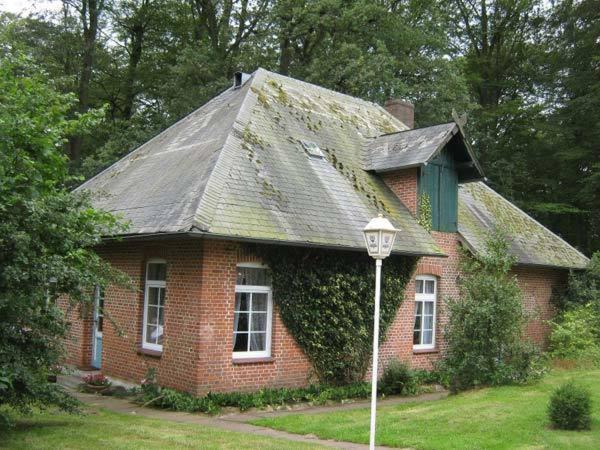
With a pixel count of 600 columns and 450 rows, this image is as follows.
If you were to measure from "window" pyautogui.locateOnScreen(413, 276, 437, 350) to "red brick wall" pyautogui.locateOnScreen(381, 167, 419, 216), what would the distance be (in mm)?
1894

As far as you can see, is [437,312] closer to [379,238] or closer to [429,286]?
[429,286]

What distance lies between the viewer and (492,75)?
36.5 metres

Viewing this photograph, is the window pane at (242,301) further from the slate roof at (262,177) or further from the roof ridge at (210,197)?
→ the roof ridge at (210,197)

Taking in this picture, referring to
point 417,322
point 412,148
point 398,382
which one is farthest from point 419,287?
point 412,148

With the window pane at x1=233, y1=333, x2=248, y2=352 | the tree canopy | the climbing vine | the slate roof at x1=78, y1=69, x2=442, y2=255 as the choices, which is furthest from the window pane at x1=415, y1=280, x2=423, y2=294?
the tree canopy

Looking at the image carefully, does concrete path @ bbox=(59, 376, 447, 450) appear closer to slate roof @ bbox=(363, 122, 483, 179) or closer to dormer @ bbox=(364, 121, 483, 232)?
dormer @ bbox=(364, 121, 483, 232)

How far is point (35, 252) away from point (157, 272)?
18.4 ft

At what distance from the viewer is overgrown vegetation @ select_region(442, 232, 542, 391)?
13008mm

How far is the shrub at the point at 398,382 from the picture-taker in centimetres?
1445

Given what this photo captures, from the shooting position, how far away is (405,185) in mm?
16953

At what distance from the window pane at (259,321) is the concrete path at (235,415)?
172cm

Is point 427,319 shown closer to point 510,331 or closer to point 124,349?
point 510,331

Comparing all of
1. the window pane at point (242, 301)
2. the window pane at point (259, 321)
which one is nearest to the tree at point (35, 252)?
the window pane at point (242, 301)

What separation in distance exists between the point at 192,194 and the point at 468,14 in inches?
1177
